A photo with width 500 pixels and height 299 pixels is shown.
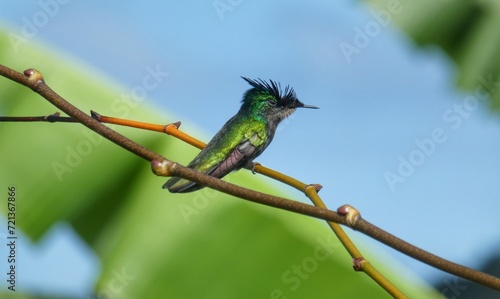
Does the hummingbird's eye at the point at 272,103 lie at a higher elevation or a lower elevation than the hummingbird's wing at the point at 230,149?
higher

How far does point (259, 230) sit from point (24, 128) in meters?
A: 0.64

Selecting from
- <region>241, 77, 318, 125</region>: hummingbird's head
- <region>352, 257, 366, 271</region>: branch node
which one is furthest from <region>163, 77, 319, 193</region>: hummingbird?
<region>352, 257, 366, 271</region>: branch node

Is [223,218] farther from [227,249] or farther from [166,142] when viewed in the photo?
[166,142]

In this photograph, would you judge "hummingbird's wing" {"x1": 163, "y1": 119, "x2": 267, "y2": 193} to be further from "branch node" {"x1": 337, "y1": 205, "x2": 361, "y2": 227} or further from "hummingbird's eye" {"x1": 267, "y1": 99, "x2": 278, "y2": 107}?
"branch node" {"x1": 337, "y1": 205, "x2": 361, "y2": 227}

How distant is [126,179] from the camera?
5.34ft

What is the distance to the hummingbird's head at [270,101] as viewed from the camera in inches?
38.8

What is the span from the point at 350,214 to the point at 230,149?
394 mm

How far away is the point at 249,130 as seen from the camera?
1.05 m

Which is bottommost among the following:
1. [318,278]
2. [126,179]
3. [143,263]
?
[318,278]

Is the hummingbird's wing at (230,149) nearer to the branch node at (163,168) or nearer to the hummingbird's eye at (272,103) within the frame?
the hummingbird's eye at (272,103)

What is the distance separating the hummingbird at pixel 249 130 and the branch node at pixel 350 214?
1.03 feet

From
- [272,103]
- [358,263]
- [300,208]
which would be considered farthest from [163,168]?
[272,103]

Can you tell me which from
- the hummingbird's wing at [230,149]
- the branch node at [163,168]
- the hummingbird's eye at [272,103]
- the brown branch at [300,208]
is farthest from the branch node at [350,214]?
the hummingbird's eye at [272,103]

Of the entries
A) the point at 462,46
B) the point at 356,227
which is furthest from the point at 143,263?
the point at 462,46
